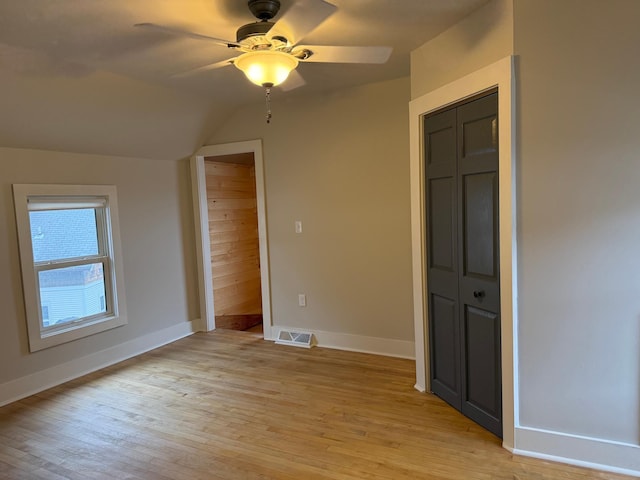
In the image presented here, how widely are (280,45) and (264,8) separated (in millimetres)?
177

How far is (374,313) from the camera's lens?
3.73m

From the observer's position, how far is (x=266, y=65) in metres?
2.01

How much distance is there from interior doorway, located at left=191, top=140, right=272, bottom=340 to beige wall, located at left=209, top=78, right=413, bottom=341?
93 mm

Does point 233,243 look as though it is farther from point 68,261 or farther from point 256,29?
point 256,29

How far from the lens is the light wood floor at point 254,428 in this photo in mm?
2164

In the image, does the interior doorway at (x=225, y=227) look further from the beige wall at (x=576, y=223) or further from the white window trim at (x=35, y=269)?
the beige wall at (x=576, y=223)

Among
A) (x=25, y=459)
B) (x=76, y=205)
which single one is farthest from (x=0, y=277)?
(x=25, y=459)

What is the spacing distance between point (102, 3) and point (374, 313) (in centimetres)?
293

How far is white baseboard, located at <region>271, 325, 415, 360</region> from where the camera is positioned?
360 cm

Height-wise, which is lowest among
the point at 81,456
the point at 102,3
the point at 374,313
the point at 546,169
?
the point at 81,456

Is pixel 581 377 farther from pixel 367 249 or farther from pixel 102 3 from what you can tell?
pixel 102 3

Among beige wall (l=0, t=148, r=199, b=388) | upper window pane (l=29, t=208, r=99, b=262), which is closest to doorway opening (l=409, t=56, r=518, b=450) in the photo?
beige wall (l=0, t=148, r=199, b=388)

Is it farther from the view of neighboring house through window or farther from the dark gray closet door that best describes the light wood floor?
the view of neighboring house through window

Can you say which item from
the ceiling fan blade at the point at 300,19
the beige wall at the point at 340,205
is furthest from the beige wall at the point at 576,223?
the beige wall at the point at 340,205
